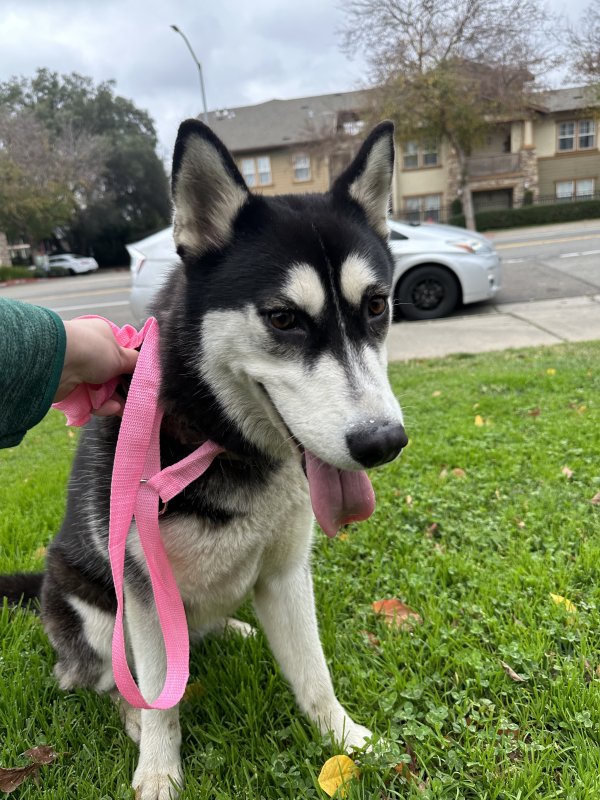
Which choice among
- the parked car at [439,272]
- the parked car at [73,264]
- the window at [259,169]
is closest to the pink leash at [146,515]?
the parked car at [439,272]

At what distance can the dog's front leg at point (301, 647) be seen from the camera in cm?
190

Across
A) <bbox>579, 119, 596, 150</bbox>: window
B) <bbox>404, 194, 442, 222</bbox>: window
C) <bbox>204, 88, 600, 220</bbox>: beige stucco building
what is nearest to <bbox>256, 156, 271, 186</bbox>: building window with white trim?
<bbox>204, 88, 600, 220</bbox>: beige stucco building

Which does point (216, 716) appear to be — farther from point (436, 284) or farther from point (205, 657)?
point (436, 284)

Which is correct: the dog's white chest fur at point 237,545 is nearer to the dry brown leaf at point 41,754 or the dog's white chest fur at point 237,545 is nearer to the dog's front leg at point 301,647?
the dog's front leg at point 301,647

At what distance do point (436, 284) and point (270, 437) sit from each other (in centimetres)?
757

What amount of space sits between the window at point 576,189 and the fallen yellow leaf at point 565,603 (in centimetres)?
3983

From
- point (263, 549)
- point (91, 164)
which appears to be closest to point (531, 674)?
point (263, 549)

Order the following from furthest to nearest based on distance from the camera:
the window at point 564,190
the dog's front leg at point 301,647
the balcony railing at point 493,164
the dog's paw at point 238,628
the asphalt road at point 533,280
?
1. the window at point 564,190
2. the balcony railing at point 493,164
3. the asphalt road at point 533,280
4. the dog's paw at point 238,628
5. the dog's front leg at point 301,647

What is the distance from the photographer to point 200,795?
1.67m

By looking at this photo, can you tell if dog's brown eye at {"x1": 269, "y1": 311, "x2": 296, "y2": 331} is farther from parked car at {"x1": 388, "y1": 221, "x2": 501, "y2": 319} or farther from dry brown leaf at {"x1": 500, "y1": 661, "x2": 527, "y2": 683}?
parked car at {"x1": 388, "y1": 221, "x2": 501, "y2": 319}

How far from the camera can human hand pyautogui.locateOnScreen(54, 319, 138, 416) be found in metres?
1.56

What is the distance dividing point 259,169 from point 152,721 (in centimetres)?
4184

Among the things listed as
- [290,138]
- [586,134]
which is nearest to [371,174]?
[290,138]

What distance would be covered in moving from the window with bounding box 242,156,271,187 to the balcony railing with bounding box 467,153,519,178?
13.5 metres
